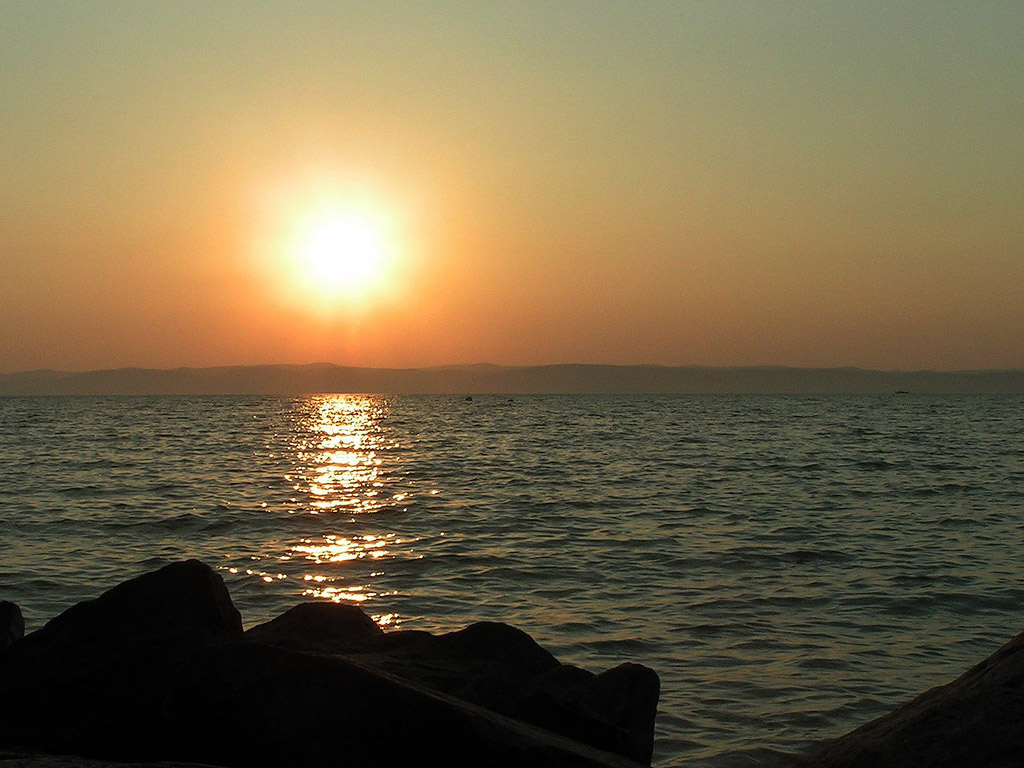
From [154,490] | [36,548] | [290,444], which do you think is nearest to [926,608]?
[36,548]

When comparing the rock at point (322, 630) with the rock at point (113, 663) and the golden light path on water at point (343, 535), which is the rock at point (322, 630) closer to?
the rock at point (113, 663)

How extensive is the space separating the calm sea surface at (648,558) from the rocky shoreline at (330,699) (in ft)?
5.04

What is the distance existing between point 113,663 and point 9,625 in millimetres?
1493

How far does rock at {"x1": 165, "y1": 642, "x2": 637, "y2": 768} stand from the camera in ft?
17.4

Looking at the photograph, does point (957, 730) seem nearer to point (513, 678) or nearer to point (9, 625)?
point (513, 678)

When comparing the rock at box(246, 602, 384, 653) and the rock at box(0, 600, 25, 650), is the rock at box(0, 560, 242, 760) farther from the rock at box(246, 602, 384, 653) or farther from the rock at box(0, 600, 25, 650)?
the rock at box(0, 600, 25, 650)

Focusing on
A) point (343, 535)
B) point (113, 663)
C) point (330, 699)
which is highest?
point (330, 699)

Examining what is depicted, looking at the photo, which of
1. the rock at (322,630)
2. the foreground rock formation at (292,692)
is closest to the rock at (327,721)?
the foreground rock formation at (292,692)

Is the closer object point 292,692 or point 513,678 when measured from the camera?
point 292,692

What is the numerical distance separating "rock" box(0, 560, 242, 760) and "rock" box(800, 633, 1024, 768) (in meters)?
3.97

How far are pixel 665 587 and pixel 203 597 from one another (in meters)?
7.77

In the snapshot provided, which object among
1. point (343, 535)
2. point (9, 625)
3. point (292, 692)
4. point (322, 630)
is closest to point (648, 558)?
point (343, 535)

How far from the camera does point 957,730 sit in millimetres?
4879

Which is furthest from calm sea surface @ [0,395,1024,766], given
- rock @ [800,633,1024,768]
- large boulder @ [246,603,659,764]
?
rock @ [800,633,1024,768]
